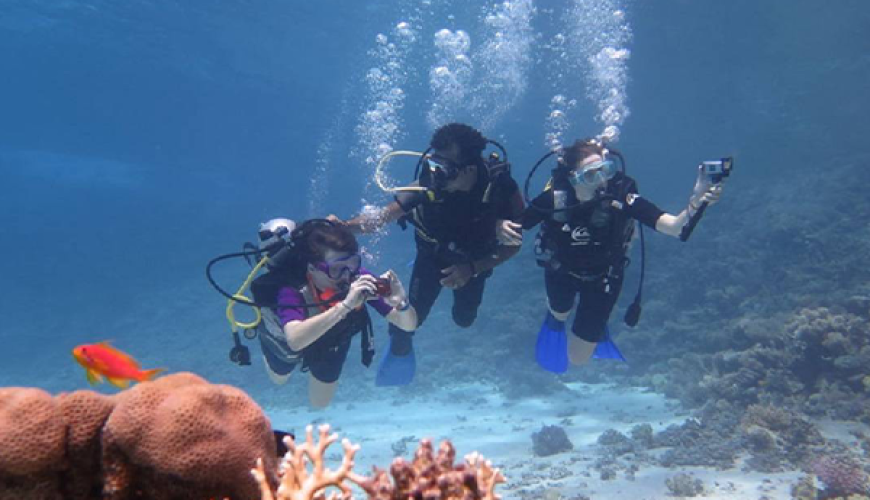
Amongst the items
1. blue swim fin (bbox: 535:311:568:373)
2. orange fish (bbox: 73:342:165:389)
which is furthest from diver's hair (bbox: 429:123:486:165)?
orange fish (bbox: 73:342:165:389)

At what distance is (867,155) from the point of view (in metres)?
27.9

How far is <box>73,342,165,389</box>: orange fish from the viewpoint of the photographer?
3.74 m

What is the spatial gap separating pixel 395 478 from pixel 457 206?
4562mm

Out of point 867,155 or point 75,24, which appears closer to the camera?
point 867,155

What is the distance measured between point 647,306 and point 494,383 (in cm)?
651

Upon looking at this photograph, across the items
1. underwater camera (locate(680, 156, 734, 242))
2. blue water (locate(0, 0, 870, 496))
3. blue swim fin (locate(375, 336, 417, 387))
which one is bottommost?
blue swim fin (locate(375, 336, 417, 387))

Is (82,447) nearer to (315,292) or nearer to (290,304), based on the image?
(290,304)

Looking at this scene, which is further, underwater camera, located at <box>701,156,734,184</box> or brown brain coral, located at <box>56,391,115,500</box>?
underwater camera, located at <box>701,156,734,184</box>

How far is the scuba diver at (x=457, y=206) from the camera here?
251 inches

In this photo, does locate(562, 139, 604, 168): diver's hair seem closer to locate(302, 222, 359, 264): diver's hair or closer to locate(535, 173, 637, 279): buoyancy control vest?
locate(535, 173, 637, 279): buoyancy control vest

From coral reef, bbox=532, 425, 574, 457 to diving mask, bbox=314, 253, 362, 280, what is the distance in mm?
8106

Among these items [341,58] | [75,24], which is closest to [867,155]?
[341,58]

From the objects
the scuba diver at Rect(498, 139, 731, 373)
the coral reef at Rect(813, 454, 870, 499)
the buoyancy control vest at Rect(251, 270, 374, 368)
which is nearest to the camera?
the buoyancy control vest at Rect(251, 270, 374, 368)

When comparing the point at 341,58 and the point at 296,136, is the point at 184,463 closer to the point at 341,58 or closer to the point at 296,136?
the point at 341,58
